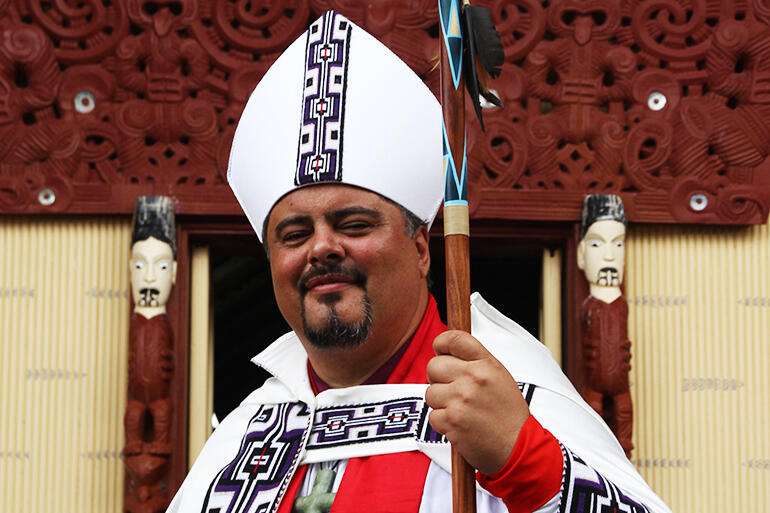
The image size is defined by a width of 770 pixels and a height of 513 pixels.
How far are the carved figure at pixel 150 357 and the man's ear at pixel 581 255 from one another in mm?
1309

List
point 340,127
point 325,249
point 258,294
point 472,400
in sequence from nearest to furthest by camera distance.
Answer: point 472,400 → point 325,249 → point 340,127 → point 258,294

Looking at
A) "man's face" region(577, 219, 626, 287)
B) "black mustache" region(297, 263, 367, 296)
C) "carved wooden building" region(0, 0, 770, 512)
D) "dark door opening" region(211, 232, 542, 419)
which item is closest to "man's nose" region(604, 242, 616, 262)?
"man's face" region(577, 219, 626, 287)

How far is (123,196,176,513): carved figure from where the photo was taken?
374cm

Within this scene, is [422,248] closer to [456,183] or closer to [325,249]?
[325,249]

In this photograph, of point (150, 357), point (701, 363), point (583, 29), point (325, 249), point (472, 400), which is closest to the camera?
point (472, 400)

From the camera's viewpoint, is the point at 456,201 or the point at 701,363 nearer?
the point at 456,201

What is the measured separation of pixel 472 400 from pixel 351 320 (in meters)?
0.59

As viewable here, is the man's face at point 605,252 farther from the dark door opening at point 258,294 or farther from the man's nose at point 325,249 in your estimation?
the man's nose at point 325,249

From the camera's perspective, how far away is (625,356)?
374 centimetres

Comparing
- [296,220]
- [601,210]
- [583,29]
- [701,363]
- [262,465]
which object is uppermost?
[583,29]

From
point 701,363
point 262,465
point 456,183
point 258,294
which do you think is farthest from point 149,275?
point 258,294

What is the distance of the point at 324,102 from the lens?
2553mm

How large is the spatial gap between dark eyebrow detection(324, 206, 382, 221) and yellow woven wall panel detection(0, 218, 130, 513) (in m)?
1.75

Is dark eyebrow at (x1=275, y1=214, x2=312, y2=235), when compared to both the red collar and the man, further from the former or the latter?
the red collar
